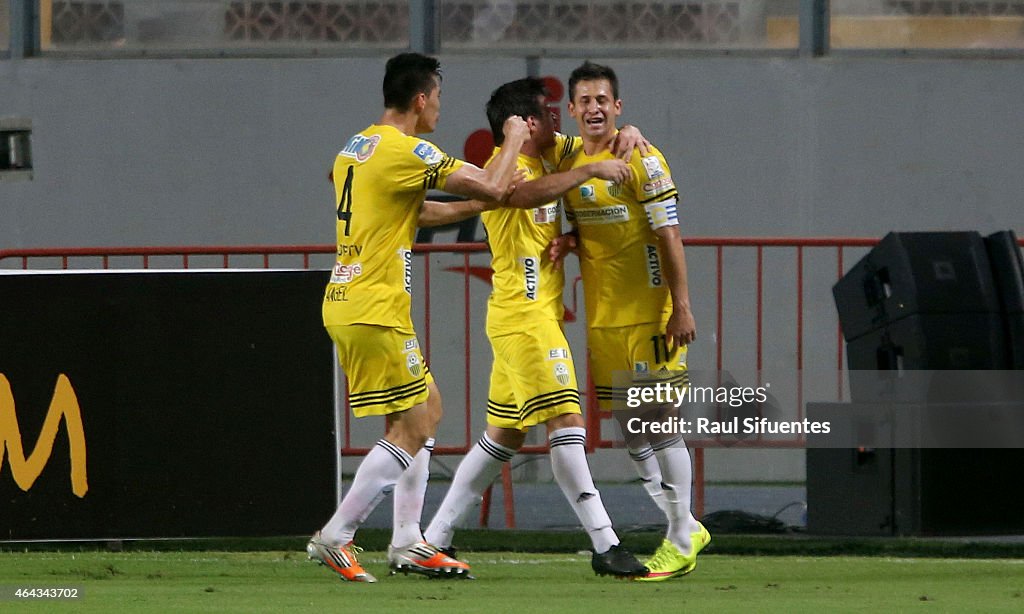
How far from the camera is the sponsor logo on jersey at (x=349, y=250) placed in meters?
6.83

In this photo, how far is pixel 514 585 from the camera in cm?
695

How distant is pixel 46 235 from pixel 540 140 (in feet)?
22.3

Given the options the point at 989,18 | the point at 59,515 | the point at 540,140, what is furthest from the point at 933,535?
the point at 989,18

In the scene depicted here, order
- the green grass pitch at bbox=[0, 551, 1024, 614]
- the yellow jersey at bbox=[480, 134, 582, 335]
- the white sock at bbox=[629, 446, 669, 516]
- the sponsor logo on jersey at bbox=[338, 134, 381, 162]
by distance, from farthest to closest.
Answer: the white sock at bbox=[629, 446, 669, 516]
the yellow jersey at bbox=[480, 134, 582, 335]
the sponsor logo on jersey at bbox=[338, 134, 381, 162]
the green grass pitch at bbox=[0, 551, 1024, 614]

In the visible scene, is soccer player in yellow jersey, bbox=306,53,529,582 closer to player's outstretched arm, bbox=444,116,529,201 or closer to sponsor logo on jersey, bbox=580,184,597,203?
player's outstretched arm, bbox=444,116,529,201

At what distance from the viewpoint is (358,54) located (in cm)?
1300

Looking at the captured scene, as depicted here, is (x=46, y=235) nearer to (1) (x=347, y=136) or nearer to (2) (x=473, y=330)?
(1) (x=347, y=136)

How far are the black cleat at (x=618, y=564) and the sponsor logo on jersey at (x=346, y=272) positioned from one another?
150 cm

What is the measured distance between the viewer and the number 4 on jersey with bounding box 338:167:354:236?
270 inches

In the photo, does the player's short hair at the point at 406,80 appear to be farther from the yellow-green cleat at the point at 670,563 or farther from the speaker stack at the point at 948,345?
the speaker stack at the point at 948,345

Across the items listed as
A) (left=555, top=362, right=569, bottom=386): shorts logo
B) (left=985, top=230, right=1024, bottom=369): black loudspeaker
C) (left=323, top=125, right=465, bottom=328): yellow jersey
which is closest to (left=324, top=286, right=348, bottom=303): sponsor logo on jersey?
(left=323, top=125, right=465, bottom=328): yellow jersey

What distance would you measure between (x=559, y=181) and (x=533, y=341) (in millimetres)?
724

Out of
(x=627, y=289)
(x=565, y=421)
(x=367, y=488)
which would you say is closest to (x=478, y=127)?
(x=627, y=289)

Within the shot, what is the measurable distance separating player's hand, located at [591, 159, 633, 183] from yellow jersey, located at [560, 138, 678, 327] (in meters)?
0.34
